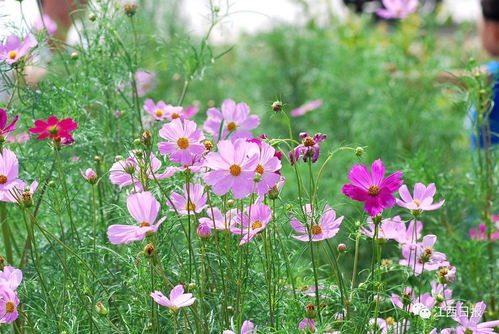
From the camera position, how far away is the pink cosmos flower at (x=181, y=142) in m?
1.12

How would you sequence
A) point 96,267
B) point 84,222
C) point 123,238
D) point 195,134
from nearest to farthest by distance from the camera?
point 123,238, point 195,134, point 96,267, point 84,222

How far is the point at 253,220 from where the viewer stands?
1.11m

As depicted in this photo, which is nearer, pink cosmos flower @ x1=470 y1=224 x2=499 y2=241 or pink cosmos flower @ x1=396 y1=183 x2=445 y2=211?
pink cosmos flower @ x1=396 y1=183 x2=445 y2=211

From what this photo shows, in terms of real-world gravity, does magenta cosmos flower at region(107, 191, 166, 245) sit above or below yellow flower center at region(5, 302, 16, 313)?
above

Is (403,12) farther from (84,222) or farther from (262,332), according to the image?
(262,332)

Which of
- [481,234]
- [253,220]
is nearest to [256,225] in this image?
[253,220]

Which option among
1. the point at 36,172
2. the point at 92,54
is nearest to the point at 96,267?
the point at 36,172

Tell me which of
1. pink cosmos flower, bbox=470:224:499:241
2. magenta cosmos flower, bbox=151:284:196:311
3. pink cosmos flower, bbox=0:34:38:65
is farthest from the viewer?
pink cosmos flower, bbox=470:224:499:241

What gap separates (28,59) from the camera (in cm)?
145

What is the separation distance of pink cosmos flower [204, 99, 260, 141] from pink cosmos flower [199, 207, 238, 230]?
230mm

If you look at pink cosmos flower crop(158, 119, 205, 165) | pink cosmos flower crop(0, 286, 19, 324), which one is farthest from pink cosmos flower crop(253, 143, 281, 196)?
pink cosmos flower crop(0, 286, 19, 324)

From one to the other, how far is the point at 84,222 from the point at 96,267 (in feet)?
0.98

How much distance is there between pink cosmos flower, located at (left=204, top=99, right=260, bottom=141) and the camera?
137 centimetres

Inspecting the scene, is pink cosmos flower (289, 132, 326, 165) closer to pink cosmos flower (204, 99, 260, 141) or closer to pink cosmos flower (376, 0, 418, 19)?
pink cosmos flower (204, 99, 260, 141)
